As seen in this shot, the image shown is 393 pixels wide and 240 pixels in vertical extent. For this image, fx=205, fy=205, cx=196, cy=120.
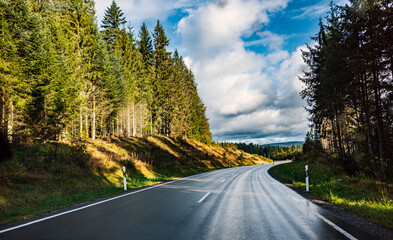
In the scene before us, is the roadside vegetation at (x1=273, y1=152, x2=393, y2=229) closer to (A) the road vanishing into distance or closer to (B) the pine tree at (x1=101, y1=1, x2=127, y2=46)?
(A) the road vanishing into distance

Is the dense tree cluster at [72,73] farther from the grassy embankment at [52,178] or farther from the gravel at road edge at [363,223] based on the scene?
the gravel at road edge at [363,223]

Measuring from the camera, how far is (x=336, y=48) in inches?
690

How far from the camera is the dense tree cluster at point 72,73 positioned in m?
13.3

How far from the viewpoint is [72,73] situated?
17.8 meters

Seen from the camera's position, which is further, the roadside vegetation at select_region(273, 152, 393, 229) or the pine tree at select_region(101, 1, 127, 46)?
the pine tree at select_region(101, 1, 127, 46)

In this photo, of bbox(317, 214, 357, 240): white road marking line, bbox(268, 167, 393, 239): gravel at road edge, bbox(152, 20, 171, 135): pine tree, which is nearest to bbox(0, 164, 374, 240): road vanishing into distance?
bbox(317, 214, 357, 240): white road marking line

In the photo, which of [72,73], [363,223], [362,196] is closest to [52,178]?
[72,73]

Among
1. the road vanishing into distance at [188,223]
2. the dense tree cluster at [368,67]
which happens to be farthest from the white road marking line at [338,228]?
the dense tree cluster at [368,67]

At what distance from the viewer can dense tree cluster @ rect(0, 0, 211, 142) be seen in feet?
43.7

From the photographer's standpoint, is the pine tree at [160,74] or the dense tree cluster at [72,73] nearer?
the dense tree cluster at [72,73]

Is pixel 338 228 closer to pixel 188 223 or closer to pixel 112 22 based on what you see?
pixel 188 223

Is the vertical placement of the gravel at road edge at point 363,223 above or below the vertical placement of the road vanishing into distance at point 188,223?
below

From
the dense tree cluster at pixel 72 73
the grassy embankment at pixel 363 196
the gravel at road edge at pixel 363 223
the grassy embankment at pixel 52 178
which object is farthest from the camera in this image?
the dense tree cluster at pixel 72 73

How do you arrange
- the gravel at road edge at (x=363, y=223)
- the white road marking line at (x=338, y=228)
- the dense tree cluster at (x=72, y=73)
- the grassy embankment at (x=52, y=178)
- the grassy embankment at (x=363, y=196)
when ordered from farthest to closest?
the dense tree cluster at (x=72, y=73) < the grassy embankment at (x=52, y=178) < the grassy embankment at (x=363, y=196) < the gravel at road edge at (x=363, y=223) < the white road marking line at (x=338, y=228)
